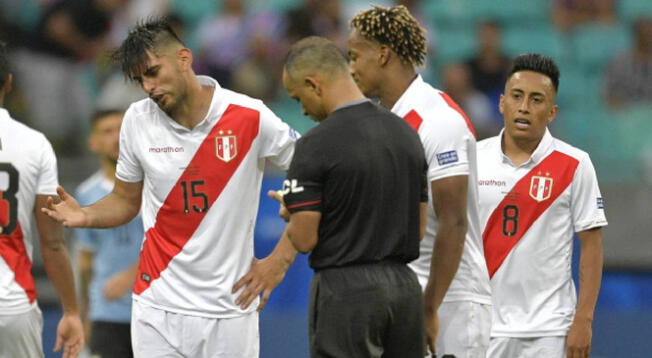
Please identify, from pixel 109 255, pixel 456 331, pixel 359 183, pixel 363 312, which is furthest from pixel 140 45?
pixel 109 255

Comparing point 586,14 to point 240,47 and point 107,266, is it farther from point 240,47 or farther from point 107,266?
point 107,266

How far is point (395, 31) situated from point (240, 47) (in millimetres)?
6339

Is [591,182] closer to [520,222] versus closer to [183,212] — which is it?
[520,222]

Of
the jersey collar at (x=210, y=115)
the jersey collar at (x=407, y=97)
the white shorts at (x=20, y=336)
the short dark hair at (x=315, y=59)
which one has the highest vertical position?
the short dark hair at (x=315, y=59)

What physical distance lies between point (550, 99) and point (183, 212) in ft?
6.37

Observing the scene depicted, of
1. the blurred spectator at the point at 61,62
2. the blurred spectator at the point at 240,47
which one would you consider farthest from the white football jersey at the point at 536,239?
the blurred spectator at the point at 240,47

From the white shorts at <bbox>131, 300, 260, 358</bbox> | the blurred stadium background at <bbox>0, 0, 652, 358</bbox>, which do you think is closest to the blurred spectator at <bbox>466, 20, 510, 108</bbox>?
the blurred stadium background at <bbox>0, 0, 652, 358</bbox>

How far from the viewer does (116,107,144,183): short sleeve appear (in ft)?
18.0

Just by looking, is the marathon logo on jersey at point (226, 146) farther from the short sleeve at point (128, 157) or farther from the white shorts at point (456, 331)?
the white shorts at point (456, 331)

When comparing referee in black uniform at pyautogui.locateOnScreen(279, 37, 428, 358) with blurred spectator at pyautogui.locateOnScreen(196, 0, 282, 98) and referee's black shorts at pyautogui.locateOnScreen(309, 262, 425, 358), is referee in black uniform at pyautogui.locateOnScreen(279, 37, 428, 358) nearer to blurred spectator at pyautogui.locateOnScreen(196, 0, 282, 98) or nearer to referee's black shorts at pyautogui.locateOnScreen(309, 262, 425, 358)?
referee's black shorts at pyautogui.locateOnScreen(309, 262, 425, 358)

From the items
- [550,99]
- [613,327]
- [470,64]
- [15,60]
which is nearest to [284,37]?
[470,64]

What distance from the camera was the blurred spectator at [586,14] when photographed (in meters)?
11.7

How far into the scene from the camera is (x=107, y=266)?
23.6 feet

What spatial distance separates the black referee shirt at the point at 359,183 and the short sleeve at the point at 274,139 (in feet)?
3.07
